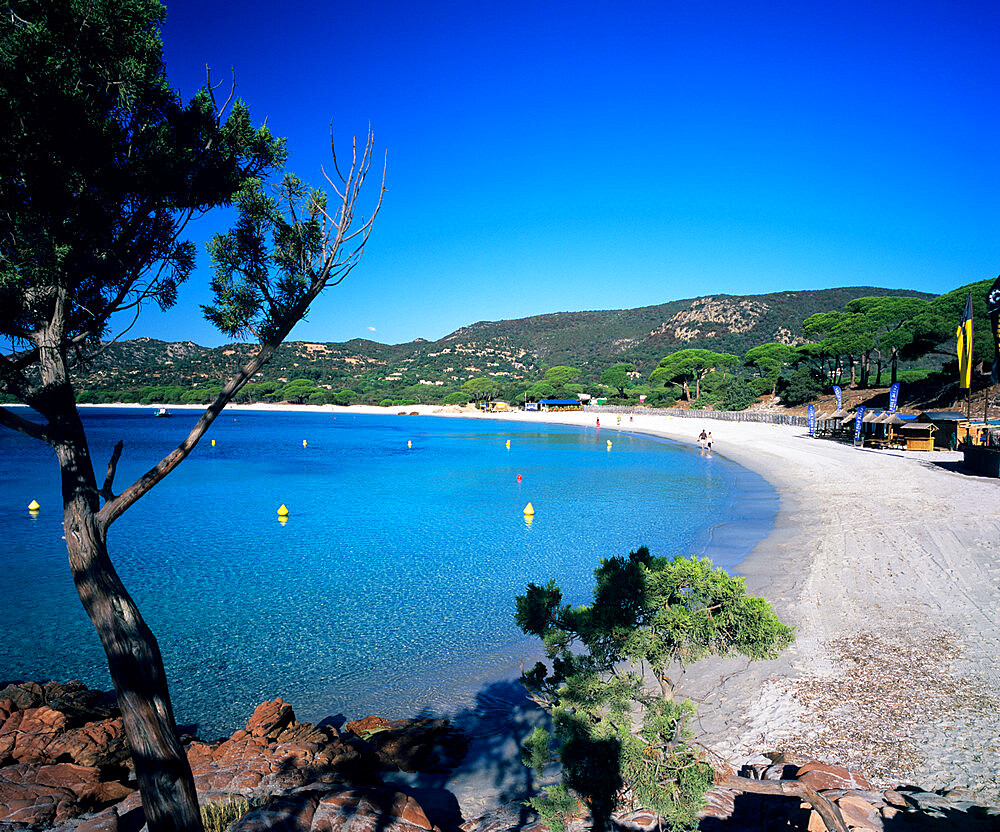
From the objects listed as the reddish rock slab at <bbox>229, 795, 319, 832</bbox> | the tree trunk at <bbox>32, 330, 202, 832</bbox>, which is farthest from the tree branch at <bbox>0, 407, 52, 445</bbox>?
the reddish rock slab at <bbox>229, 795, 319, 832</bbox>

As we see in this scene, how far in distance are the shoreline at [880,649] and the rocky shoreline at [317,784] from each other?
60cm

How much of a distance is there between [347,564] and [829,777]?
11522mm

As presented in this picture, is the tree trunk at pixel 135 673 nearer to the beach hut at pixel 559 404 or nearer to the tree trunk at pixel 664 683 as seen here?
the tree trunk at pixel 664 683

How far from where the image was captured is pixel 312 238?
3959mm

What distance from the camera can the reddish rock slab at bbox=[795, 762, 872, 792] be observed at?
4309 mm

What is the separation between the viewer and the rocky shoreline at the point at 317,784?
377 cm

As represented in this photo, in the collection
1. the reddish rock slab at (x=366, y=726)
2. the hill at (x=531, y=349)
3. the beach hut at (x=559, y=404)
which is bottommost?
the reddish rock slab at (x=366, y=726)

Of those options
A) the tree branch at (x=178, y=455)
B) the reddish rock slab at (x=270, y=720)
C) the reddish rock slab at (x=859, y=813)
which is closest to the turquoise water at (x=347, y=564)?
the reddish rock slab at (x=270, y=720)

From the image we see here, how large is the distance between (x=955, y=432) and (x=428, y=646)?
30176 millimetres

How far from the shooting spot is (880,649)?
23.8 ft

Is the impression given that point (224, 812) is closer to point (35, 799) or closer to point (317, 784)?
point (317, 784)

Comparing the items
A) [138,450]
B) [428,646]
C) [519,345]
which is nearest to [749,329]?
[519,345]

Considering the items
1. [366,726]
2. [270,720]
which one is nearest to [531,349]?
[366,726]

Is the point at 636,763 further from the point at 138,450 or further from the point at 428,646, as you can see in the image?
the point at 138,450
